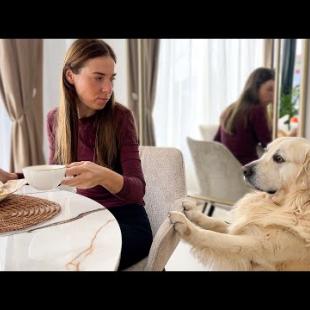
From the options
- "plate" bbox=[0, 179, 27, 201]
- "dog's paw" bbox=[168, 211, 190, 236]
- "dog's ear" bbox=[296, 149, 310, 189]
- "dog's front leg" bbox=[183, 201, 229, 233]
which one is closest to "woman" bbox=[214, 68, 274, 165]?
"dog's front leg" bbox=[183, 201, 229, 233]

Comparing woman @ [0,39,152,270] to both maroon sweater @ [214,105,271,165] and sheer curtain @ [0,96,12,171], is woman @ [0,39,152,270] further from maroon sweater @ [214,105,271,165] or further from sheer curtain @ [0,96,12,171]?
sheer curtain @ [0,96,12,171]

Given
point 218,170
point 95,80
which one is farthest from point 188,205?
point 218,170

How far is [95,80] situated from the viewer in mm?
1304

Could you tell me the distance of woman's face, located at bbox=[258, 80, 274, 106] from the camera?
2.54 m

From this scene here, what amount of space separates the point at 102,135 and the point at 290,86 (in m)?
1.67

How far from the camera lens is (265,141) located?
2586mm

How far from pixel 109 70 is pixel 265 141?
1.66 meters

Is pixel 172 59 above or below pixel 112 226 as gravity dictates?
above

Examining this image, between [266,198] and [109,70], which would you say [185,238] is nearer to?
[266,198]

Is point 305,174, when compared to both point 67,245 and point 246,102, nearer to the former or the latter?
point 67,245
